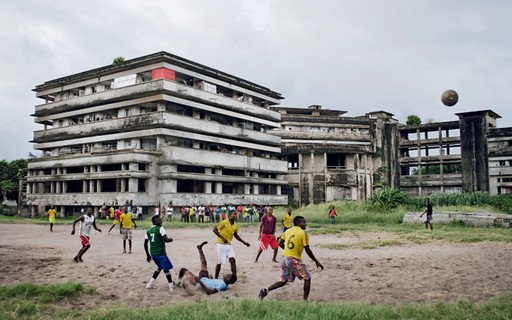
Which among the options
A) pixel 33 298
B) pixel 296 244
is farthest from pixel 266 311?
pixel 33 298

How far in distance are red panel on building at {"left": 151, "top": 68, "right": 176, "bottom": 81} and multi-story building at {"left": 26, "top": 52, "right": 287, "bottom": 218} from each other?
0.10m

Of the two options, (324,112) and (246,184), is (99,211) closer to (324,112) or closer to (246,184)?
(246,184)

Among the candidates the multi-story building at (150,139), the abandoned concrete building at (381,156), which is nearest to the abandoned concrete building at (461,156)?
Result: the abandoned concrete building at (381,156)

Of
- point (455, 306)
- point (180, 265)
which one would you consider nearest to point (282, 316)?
point (455, 306)

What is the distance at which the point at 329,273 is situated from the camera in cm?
1155

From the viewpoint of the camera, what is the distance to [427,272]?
1117 cm

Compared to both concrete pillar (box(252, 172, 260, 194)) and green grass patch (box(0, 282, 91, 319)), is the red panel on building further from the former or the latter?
→ green grass patch (box(0, 282, 91, 319))

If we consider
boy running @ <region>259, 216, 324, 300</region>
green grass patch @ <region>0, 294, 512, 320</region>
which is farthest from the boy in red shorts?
green grass patch @ <region>0, 294, 512, 320</region>

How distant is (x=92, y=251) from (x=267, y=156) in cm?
3888

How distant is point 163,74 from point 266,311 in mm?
37431

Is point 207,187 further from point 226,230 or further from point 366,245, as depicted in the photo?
point 226,230

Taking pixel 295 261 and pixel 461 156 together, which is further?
pixel 461 156

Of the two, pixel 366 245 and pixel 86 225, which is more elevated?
pixel 86 225

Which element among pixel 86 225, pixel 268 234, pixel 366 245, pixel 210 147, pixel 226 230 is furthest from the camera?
pixel 210 147
